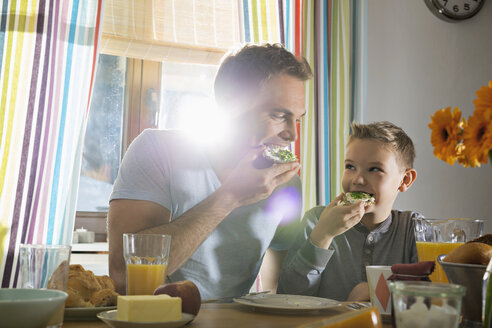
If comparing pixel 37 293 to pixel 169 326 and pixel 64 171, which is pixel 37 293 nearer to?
pixel 169 326

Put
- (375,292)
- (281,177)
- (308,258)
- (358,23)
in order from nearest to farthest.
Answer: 1. (375,292)
2. (308,258)
3. (281,177)
4. (358,23)

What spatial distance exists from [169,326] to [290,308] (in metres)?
0.28

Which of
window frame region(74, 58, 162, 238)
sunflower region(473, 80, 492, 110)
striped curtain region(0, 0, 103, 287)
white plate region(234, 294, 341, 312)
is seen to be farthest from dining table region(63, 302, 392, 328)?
window frame region(74, 58, 162, 238)

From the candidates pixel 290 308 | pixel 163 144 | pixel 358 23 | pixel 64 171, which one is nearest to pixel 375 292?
pixel 290 308

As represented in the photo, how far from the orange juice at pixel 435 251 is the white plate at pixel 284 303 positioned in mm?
199

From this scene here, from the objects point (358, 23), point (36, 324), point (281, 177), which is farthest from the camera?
point (358, 23)

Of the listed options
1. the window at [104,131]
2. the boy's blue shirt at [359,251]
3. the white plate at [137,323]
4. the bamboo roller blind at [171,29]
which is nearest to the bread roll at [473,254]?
the white plate at [137,323]

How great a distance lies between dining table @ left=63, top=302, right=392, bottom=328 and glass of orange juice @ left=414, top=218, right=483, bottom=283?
18 centimetres

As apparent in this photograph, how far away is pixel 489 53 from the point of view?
7.96 ft

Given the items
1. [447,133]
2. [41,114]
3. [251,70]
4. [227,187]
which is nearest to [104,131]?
[41,114]

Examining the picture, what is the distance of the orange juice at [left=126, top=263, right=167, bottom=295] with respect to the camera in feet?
3.23

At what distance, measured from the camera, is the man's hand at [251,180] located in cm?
154

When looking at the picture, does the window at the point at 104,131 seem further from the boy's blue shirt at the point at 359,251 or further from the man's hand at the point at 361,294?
the man's hand at the point at 361,294

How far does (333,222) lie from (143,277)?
2.56 ft
